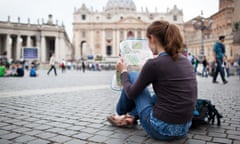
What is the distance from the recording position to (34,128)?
3.51 meters

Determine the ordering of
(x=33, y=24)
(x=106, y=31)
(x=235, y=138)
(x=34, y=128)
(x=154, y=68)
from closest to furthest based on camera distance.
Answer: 1. (x=154, y=68)
2. (x=235, y=138)
3. (x=34, y=128)
4. (x=33, y=24)
5. (x=106, y=31)

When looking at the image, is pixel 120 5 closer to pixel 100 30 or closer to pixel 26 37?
pixel 100 30

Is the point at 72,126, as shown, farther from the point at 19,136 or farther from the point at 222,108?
the point at 222,108

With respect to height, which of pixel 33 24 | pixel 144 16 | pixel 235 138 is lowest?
pixel 235 138

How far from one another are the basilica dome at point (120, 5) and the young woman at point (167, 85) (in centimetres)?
9255

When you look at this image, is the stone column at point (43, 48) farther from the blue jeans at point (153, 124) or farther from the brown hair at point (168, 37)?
the brown hair at point (168, 37)

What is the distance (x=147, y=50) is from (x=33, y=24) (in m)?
57.9

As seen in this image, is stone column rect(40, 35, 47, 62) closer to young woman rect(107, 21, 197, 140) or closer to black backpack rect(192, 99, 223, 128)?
black backpack rect(192, 99, 223, 128)

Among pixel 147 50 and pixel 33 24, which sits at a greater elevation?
pixel 33 24

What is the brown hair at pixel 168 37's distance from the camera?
2.49 metres

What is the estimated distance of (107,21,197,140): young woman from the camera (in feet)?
8.25

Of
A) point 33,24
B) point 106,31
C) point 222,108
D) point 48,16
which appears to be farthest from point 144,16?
point 222,108

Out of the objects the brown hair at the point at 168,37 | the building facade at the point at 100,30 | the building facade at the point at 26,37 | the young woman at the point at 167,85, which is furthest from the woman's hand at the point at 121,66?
the building facade at the point at 100,30

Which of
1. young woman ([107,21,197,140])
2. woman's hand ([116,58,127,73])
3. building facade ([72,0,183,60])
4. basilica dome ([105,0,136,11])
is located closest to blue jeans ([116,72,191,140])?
young woman ([107,21,197,140])
